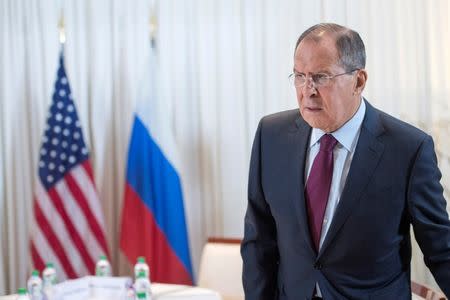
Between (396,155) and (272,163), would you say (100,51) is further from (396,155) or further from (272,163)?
(396,155)

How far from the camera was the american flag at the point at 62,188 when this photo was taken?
356 cm

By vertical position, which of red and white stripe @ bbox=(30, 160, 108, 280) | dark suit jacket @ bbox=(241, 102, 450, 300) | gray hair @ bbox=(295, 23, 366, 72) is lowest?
red and white stripe @ bbox=(30, 160, 108, 280)

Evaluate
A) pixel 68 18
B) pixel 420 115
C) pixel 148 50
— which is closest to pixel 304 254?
pixel 420 115

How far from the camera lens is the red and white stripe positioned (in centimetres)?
356

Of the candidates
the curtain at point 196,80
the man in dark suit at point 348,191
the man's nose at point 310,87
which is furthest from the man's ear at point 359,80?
the curtain at point 196,80

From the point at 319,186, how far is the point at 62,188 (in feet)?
8.09

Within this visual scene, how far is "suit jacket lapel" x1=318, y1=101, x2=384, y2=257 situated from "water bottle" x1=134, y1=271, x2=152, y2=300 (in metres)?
1.05

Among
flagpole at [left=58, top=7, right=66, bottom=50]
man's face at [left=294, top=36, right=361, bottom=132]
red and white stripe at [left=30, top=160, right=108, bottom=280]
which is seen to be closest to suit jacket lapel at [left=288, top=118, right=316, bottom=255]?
man's face at [left=294, top=36, right=361, bottom=132]

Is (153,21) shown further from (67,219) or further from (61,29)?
(67,219)

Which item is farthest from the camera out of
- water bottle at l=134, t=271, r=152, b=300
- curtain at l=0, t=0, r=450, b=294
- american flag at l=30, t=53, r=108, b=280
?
american flag at l=30, t=53, r=108, b=280

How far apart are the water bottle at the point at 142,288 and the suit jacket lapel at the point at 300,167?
102 cm

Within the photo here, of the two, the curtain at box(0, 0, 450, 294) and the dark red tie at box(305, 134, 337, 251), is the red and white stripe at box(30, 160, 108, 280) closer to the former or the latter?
the curtain at box(0, 0, 450, 294)

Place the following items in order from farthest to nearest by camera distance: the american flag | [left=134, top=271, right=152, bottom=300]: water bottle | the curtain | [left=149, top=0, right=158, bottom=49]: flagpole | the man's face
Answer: [left=149, top=0, right=158, bottom=49]: flagpole, the american flag, the curtain, [left=134, top=271, right=152, bottom=300]: water bottle, the man's face

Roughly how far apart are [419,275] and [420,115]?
985 millimetres
